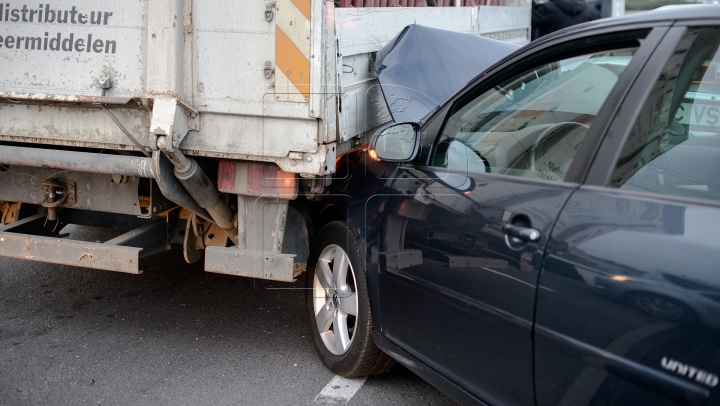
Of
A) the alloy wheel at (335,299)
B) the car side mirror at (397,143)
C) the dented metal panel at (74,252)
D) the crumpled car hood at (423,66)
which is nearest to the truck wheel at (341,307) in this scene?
the alloy wheel at (335,299)

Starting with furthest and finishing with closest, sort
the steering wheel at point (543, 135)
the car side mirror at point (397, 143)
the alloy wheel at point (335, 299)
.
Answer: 1. the alloy wheel at point (335, 299)
2. the car side mirror at point (397, 143)
3. the steering wheel at point (543, 135)

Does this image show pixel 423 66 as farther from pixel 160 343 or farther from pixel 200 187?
pixel 160 343

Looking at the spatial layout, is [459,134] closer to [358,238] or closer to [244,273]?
[358,238]

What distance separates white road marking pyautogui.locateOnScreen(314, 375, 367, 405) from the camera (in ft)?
11.6

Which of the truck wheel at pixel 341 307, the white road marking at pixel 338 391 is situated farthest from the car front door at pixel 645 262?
the white road marking at pixel 338 391

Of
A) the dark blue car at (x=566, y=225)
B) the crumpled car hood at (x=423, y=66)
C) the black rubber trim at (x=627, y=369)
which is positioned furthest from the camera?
the crumpled car hood at (x=423, y=66)

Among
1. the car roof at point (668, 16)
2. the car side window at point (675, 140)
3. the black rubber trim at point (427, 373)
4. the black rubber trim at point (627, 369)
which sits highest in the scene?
the car roof at point (668, 16)

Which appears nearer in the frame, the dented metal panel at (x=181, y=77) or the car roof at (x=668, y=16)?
the car roof at (x=668, y=16)

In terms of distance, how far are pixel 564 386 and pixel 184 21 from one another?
2.52 m

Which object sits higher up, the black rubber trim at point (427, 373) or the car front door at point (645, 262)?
the car front door at point (645, 262)

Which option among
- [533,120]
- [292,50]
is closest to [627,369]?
[533,120]

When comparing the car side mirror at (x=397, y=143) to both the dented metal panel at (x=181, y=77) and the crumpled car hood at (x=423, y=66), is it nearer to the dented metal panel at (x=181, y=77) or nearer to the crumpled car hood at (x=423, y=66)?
the dented metal panel at (x=181, y=77)

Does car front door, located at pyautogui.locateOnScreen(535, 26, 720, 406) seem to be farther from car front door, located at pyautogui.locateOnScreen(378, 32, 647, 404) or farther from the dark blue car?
car front door, located at pyautogui.locateOnScreen(378, 32, 647, 404)

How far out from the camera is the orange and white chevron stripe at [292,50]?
340cm
